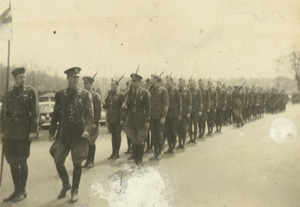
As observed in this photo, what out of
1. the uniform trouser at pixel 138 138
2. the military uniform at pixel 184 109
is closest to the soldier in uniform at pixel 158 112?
the uniform trouser at pixel 138 138

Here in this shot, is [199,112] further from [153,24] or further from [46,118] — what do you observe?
[46,118]

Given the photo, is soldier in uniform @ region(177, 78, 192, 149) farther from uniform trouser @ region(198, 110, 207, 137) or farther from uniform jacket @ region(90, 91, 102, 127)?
uniform jacket @ region(90, 91, 102, 127)

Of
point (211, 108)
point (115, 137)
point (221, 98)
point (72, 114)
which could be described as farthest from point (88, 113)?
point (221, 98)

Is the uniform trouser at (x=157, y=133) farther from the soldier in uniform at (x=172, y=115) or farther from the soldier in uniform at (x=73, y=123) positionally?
the soldier in uniform at (x=73, y=123)

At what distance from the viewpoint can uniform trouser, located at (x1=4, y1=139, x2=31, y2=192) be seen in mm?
5016

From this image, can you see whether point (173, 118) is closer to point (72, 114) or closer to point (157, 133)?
point (157, 133)

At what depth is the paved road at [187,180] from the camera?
510cm

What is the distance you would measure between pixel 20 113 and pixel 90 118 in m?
1.10

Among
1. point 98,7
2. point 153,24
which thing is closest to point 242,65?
point 153,24

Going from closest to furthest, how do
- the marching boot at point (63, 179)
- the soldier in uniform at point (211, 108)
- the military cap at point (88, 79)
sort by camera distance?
the marching boot at point (63, 179) → the military cap at point (88, 79) → the soldier in uniform at point (211, 108)

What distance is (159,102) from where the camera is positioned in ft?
27.7

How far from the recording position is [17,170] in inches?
200

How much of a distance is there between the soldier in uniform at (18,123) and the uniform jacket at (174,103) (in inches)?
183

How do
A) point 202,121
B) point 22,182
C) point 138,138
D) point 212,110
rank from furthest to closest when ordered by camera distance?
point 212,110 → point 202,121 → point 138,138 → point 22,182
